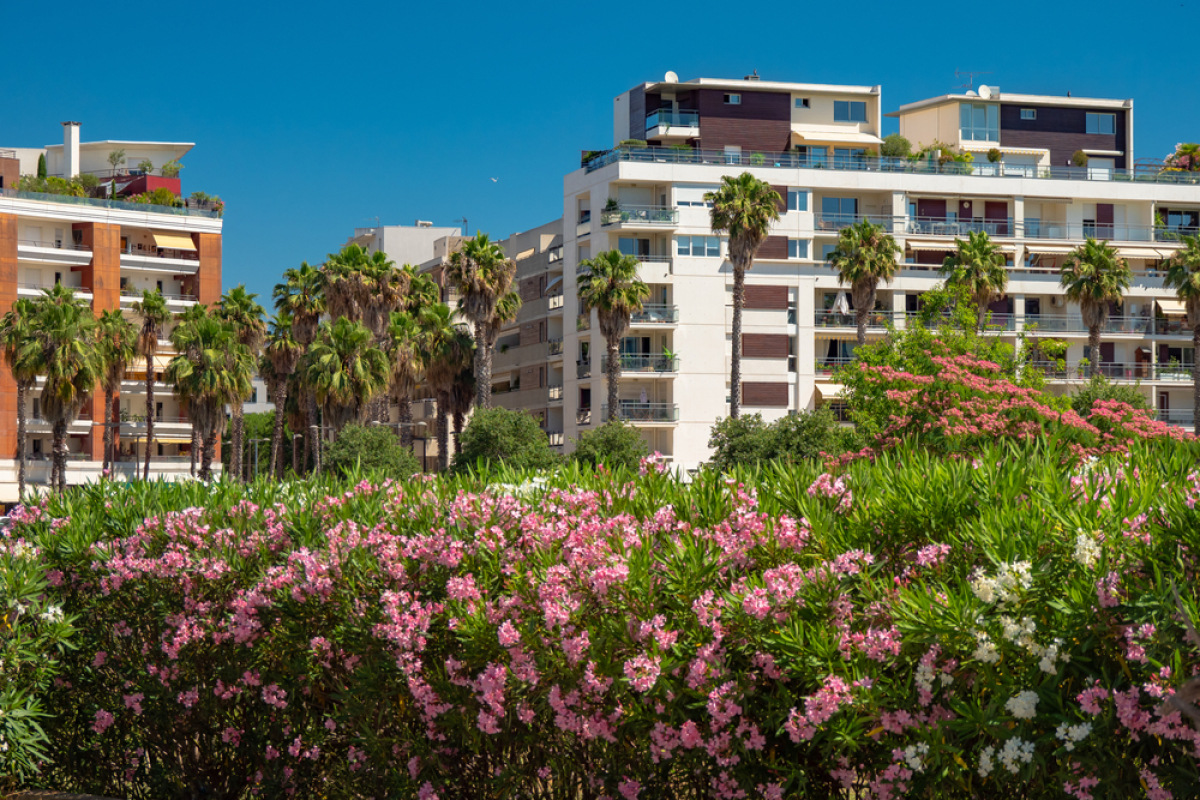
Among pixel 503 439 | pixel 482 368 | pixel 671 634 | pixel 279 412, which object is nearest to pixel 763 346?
pixel 482 368

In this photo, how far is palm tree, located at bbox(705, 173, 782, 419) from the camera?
63.8 metres

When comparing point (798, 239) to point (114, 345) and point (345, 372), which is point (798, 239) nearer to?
point (345, 372)

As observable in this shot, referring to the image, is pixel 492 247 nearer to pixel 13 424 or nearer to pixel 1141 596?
pixel 13 424

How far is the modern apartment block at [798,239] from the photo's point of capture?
70.7 metres

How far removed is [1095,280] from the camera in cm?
6806

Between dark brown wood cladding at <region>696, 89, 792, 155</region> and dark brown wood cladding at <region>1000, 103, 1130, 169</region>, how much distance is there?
1771cm

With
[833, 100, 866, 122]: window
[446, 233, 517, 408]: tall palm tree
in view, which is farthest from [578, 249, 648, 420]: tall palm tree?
[833, 100, 866, 122]: window

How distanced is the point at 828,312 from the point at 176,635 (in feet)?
218

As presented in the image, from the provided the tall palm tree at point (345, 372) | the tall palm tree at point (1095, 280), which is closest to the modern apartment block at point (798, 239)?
the tall palm tree at point (1095, 280)

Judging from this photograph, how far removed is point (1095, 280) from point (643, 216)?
2315cm

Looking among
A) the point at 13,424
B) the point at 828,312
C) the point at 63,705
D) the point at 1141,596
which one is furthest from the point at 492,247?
the point at 1141,596

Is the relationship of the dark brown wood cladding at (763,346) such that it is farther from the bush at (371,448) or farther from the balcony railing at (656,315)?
the bush at (371,448)

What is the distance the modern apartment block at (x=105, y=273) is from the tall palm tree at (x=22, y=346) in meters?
7.03

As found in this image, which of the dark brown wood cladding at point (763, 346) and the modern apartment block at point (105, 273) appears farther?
the modern apartment block at point (105, 273)
